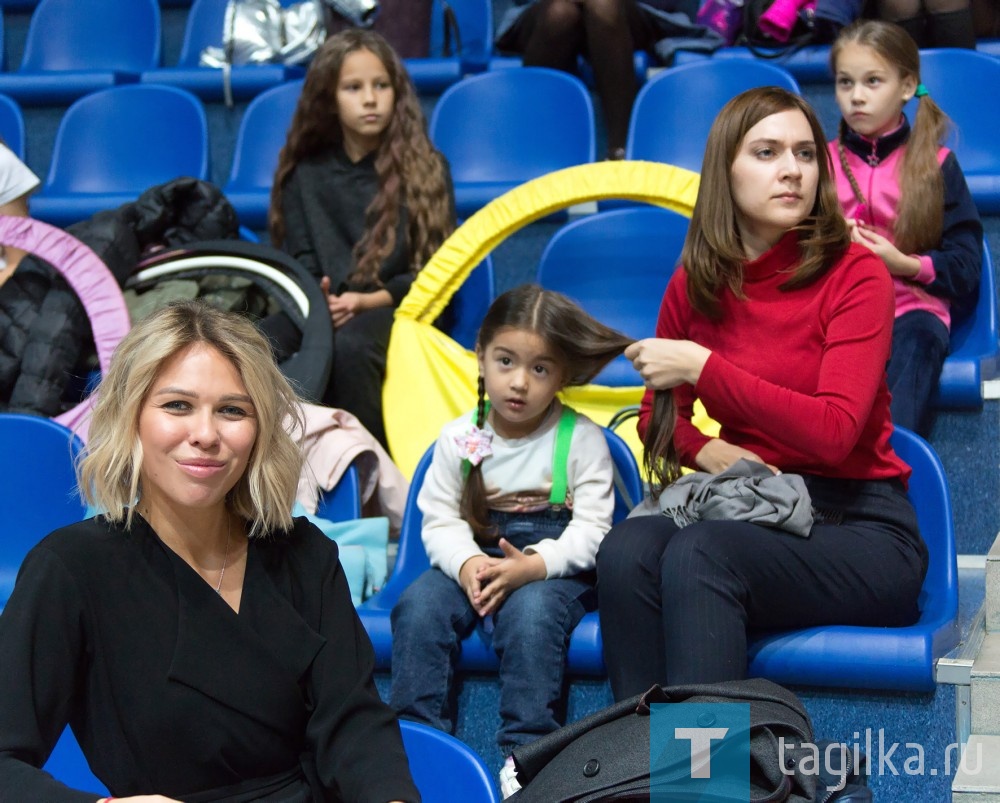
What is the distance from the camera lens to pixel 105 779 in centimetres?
144

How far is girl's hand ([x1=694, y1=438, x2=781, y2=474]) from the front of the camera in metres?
2.07

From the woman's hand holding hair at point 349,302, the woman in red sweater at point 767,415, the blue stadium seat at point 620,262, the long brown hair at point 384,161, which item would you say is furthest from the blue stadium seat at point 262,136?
the woman in red sweater at point 767,415

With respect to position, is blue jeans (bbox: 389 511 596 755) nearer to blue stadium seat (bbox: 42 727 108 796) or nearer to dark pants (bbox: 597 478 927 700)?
dark pants (bbox: 597 478 927 700)

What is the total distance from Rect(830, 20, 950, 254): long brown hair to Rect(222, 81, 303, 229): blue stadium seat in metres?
1.69

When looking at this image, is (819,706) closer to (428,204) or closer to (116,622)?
(116,622)

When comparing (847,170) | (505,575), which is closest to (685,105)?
(847,170)

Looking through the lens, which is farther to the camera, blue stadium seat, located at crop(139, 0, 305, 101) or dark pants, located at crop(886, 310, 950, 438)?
blue stadium seat, located at crop(139, 0, 305, 101)

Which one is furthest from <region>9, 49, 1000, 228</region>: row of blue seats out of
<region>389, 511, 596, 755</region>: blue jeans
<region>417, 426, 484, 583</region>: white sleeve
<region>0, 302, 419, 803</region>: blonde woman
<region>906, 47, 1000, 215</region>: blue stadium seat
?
<region>0, 302, 419, 803</region>: blonde woman

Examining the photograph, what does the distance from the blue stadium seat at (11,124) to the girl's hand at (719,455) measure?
2.74 m

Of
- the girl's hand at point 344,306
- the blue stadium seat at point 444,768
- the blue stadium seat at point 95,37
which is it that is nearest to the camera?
the blue stadium seat at point 444,768

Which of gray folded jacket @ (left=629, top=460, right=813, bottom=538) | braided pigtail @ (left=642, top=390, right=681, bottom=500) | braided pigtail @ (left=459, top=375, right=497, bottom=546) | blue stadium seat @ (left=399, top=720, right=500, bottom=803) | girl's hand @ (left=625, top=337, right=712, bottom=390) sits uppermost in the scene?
girl's hand @ (left=625, top=337, right=712, bottom=390)

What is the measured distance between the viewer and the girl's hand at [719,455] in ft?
6.78

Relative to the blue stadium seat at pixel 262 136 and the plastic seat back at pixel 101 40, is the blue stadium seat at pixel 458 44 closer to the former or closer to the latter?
the blue stadium seat at pixel 262 136

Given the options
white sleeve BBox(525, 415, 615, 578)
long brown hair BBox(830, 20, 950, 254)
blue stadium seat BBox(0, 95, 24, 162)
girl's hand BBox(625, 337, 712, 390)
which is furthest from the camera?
blue stadium seat BBox(0, 95, 24, 162)
